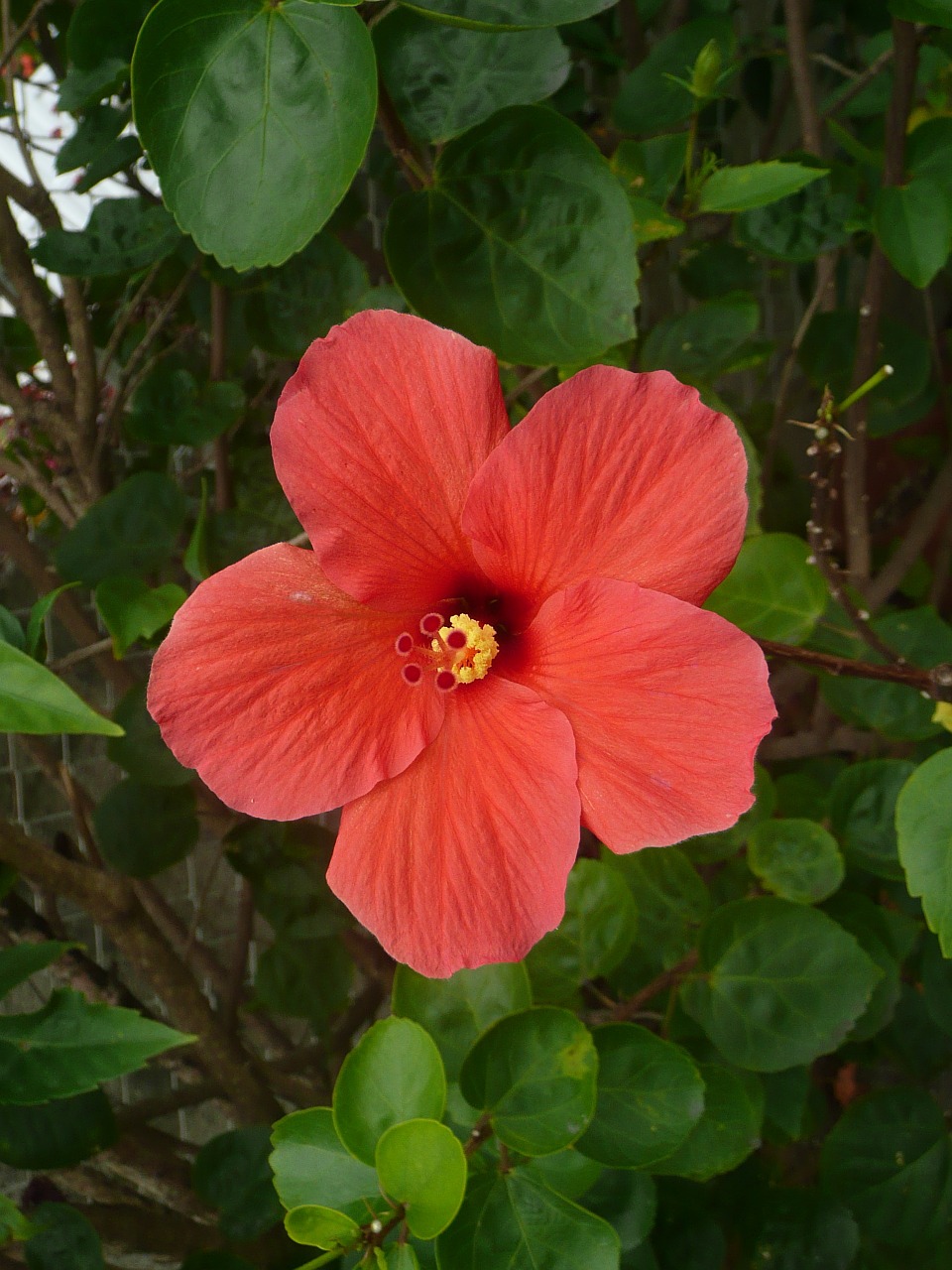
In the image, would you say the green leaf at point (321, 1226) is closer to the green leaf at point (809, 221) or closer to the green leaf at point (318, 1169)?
the green leaf at point (318, 1169)

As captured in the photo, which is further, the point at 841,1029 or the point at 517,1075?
the point at 841,1029

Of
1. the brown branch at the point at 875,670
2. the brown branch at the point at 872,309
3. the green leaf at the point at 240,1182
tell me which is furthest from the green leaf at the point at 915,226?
the green leaf at the point at 240,1182

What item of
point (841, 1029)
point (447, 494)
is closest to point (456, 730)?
point (447, 494)

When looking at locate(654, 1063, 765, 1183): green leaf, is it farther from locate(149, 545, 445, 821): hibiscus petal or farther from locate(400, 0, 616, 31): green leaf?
locate(400, 0, 616, 31): green leaf

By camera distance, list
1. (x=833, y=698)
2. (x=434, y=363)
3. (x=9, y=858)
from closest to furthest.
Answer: (x=434, y=363) → (x=9, y=858) → (x=833, y=698)

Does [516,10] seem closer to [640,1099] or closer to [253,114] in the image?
[253,114]

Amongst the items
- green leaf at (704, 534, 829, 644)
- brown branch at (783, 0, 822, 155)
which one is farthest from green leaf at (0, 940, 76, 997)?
brown branch at (783, 0, 822, 155)

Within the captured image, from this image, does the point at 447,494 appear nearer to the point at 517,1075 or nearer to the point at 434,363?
the point at 434,363
